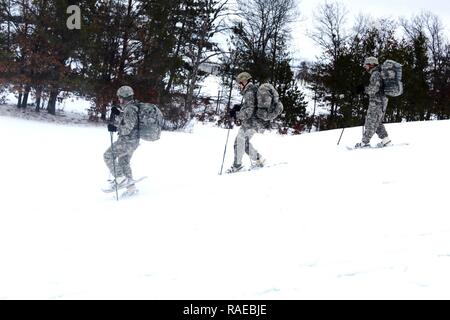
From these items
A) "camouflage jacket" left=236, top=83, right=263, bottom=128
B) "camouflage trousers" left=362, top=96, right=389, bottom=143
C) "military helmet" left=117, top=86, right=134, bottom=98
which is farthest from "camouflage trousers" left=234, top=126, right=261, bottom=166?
"camouflage trousers" left=362, top=96, right=389, bottom=143

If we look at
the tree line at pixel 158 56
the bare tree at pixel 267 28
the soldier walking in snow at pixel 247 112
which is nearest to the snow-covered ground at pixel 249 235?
the soldier walking in snow at pixel 247 112

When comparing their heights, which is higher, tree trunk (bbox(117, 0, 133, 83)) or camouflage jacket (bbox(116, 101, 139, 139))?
tree trunk (bbox(117, 0, 133, 83))

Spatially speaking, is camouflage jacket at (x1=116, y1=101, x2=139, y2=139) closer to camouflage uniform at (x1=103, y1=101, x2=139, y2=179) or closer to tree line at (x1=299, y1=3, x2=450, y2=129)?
camouflage uniform at (x1=103, y1=101, x2=139, y2=179)

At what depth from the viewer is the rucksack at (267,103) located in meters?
8.70

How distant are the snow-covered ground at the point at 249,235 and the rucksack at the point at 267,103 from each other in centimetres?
112

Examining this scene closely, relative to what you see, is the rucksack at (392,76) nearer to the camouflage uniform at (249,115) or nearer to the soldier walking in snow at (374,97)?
the soldier walking in snow at (374,97)

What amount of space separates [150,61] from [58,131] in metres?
6.35

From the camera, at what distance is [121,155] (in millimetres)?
8180

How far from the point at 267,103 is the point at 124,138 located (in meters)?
2.85

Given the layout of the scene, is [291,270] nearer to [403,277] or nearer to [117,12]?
[403,277]

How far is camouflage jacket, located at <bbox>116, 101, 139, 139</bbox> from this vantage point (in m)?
7.87

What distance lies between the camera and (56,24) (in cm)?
2011

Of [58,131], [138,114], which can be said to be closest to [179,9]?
[58,131]

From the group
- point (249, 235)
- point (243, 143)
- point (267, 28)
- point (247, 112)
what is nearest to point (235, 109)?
point (247, 112)
